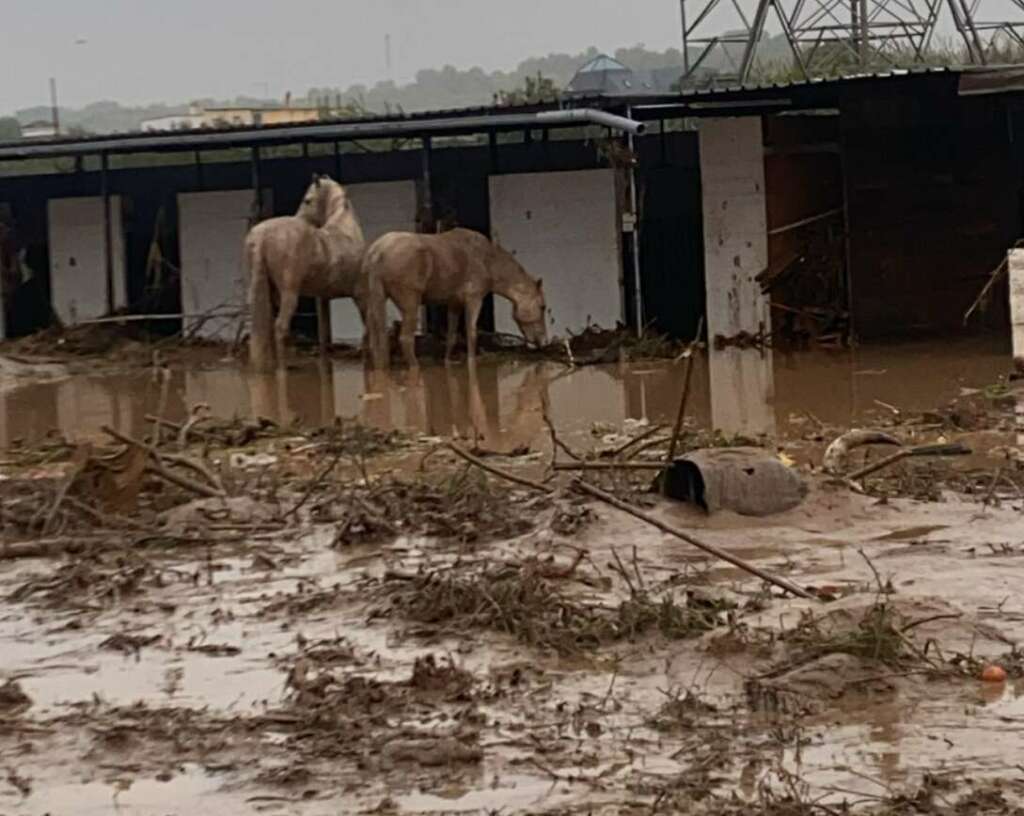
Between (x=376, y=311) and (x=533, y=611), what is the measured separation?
14956 mm

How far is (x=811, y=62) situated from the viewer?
29.9 m

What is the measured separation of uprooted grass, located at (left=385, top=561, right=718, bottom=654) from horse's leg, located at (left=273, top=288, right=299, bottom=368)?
14.7 meters

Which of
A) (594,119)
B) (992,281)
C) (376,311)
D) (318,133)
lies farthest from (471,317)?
(992,281)

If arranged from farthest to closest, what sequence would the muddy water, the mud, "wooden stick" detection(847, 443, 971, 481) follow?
1. the muddy water
2. "wooden stick" detection(847, 443, 971, 481)
3. the mud

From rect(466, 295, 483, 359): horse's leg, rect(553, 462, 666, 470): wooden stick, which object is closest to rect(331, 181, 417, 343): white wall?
rect(466, 295, 483, 359): horse's leg

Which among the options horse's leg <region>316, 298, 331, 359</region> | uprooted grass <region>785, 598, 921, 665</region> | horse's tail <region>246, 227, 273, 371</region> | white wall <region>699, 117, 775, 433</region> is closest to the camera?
uprooted grass <region>785, 598, 921, 665</region>

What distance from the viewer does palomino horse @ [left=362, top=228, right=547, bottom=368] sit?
74.6ft

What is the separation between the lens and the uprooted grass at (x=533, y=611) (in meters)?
7.70

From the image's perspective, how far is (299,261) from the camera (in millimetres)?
23234

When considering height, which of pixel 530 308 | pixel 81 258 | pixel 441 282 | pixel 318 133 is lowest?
pixel 530 308

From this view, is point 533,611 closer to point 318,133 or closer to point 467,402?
point 467,402

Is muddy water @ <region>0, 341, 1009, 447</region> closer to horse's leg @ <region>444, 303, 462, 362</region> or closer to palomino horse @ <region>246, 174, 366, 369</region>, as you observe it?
palomino horse @ <region>246, 174, 366, 369</region>

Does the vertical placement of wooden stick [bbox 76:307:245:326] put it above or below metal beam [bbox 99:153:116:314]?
below

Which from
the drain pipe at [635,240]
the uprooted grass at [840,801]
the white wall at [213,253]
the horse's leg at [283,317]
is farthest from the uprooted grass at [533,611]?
the white wall at [213,253]
